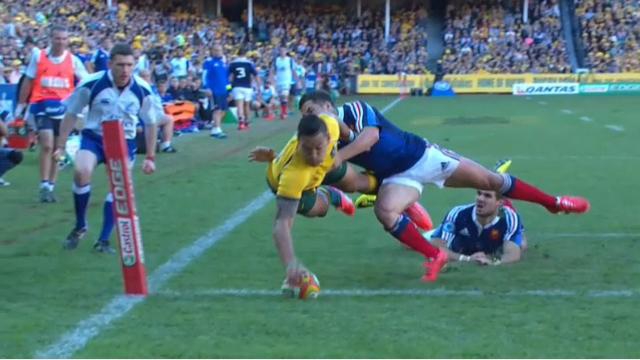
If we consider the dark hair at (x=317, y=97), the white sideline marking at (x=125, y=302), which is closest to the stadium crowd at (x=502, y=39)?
the white sideline marking at (x=125, y=302)

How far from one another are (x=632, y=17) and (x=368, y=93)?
15.1 m

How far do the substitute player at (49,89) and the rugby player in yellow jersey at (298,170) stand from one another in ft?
16.5

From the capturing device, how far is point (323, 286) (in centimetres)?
688

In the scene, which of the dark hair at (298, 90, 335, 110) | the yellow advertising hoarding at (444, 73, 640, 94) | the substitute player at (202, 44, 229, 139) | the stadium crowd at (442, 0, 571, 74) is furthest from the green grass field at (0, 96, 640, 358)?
the stadium crowd at (442, 0, 571, 74)

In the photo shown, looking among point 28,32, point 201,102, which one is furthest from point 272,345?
point 28,32

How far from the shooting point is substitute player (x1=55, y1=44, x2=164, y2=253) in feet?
27.7

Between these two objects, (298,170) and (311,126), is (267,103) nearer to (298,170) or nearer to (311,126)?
(298,170)

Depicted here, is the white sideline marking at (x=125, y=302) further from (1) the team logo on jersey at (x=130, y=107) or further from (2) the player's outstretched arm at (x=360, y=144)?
(2) the player's outstretched arm at (x=360, y=144)

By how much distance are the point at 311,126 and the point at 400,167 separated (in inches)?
51.0

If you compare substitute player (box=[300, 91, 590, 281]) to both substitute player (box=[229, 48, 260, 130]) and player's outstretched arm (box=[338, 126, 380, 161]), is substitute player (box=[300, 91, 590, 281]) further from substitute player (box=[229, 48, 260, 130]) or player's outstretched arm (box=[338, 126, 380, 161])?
substitute player (box=[229, 48, 260, 130])

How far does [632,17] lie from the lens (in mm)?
52344

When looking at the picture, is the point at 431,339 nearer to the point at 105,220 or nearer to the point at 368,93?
the point at 105,220

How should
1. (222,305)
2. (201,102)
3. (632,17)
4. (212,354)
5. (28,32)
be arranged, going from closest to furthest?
(212,354) < (222,305) < (201,102) < (28,32) < (632,17)

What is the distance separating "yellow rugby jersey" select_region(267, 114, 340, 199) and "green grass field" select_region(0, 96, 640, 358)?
0.64m
